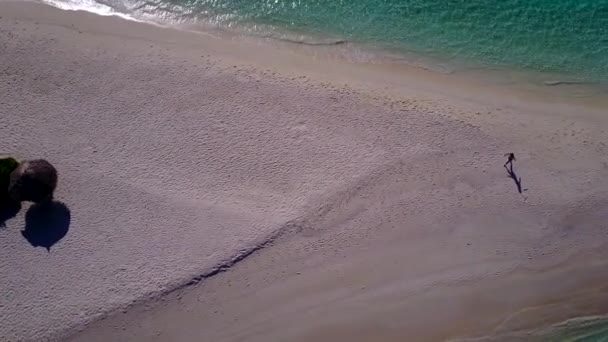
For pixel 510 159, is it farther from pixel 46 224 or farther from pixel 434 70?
pixel 46 224

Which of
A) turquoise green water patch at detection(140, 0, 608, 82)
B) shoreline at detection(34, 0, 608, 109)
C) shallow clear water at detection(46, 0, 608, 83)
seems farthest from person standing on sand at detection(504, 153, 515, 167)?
turquoise green water patch at detection(140, 0, 608, 82)

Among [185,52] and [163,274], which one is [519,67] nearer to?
[185,52]

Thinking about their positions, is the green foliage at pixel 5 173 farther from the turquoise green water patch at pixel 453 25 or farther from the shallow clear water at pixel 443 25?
the turquoise green water patch at pixel 453 25

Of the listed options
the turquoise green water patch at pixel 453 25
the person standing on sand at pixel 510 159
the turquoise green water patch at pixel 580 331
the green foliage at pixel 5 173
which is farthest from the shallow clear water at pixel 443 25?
the turquoise green water patch at pixel 580 331

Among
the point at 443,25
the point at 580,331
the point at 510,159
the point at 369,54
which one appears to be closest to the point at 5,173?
the point at 369,54

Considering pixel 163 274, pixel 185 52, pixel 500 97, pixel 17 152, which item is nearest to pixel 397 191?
pixel 500 97
